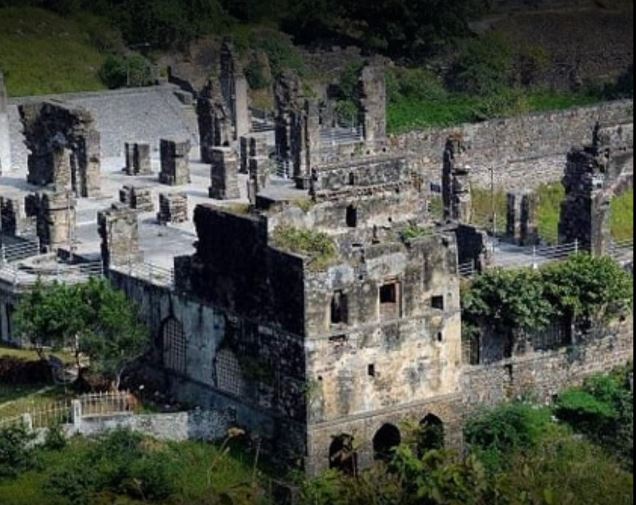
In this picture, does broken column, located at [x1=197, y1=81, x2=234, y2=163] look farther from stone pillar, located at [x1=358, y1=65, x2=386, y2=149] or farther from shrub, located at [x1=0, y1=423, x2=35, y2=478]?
shrub, located at [x1=0, y1=423, x2=35, y2=478]

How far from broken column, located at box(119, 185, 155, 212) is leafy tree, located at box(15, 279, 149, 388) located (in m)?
9.48

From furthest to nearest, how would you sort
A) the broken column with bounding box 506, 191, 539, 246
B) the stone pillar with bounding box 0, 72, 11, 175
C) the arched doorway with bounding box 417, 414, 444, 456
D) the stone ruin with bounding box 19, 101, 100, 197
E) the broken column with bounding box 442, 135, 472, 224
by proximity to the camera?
1. the stone pillar with bounding box 0, 72, 11, 175
2. the stone ruin with bounding box 19, 101, 100, 197
3. the broken column with bounding box 442, 135, 472, 224
4. the broken column with bounding box 506, 191, 539, 246
5. the arched doorway with bounding box 417, 414, 444, 456

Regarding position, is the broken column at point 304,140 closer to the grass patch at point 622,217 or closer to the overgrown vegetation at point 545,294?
the grass patch at point 622,217

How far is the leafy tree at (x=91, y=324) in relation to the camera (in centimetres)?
5778

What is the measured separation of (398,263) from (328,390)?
8.86 feet

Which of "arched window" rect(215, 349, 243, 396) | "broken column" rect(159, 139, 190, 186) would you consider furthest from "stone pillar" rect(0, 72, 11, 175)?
"arched window" rect(215, 349, 243, 396)

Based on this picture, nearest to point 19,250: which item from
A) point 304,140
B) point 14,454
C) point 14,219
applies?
point 14,219

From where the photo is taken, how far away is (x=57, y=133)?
72500 mm

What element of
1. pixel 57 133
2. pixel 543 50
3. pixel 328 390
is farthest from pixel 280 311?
pixel 543 50

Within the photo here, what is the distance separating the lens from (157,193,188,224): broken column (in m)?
66.8

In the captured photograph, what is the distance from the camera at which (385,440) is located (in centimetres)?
5644

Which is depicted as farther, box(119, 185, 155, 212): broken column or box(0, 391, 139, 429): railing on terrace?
box(119, 185, 155, 212): broken column

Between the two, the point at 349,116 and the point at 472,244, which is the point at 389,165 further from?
the point at 349,116

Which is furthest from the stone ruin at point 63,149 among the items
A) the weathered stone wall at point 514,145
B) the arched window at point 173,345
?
the arched window at point 173,345
